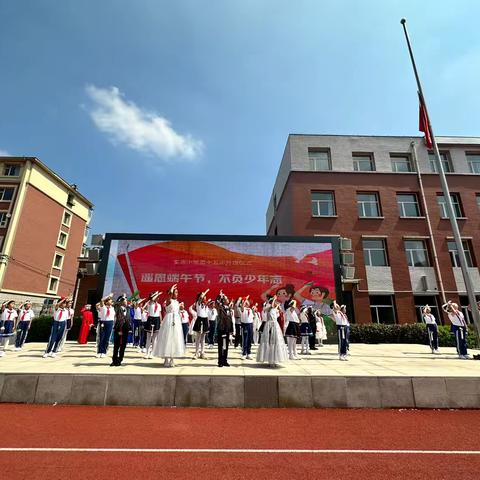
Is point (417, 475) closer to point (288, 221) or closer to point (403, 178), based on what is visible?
point (288, 221)

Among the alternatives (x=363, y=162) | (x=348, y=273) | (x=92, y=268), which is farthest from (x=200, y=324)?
(x=363, y=162)

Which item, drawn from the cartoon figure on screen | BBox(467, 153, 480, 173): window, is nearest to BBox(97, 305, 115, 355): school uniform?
the cartoon figure on screen

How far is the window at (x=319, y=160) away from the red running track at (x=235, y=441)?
22690 millimetres

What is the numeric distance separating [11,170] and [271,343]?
42.2 meters

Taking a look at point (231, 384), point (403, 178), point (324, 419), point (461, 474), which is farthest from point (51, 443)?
point (403, 178)

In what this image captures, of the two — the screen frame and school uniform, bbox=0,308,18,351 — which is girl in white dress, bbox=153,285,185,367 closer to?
school uniform, bbox=0,308,18,351

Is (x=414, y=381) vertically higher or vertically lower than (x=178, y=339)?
lower

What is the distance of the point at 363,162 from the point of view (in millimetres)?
26609

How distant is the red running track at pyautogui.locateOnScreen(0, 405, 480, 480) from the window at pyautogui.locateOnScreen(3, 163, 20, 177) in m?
39.0

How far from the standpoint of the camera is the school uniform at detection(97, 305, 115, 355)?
10.7 meters

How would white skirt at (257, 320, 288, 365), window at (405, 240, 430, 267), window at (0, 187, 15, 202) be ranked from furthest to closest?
window at (0, 187, 15, 202), window at (405, 240, 430, 267), white skirt at (257, 320, 288, 365)

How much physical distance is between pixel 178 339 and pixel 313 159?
22987 millimetres

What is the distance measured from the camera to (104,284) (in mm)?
17750

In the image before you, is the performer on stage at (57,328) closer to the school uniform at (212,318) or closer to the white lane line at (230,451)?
the school uniform at (212,318)
